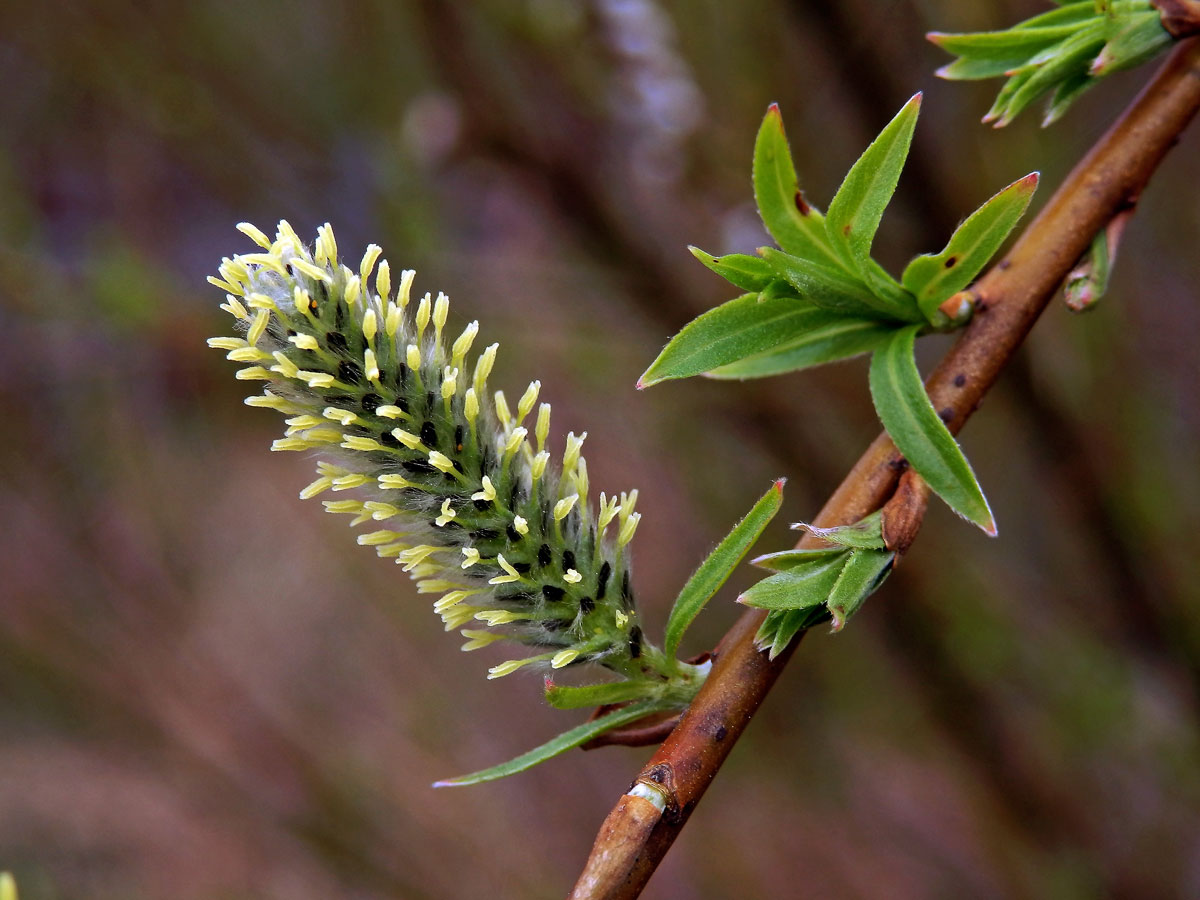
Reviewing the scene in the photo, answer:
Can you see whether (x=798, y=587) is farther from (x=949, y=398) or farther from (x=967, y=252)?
(x=967, y=252)

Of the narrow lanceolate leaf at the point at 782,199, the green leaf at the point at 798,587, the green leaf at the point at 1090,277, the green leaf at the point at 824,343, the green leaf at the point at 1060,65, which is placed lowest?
the green leaf at the point at 798,587

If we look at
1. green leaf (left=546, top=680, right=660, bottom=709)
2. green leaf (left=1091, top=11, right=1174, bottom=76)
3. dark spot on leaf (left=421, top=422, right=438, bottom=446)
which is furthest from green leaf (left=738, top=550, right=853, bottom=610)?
green leaf (left=1091, top=11, right=1174, bottom=76)

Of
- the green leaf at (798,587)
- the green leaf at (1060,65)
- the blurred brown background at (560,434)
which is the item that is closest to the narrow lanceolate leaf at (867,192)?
the green leaf at (1060,65)

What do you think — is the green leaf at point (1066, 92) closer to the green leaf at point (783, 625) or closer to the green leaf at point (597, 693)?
the green leaf at point (783, 625)

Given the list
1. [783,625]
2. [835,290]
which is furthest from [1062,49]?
[783,625]

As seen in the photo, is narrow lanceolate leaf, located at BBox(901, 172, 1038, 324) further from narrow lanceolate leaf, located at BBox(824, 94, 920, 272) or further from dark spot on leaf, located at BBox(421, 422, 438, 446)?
dark spot on leaf, located at BBox(421, 422, 438, 446)
